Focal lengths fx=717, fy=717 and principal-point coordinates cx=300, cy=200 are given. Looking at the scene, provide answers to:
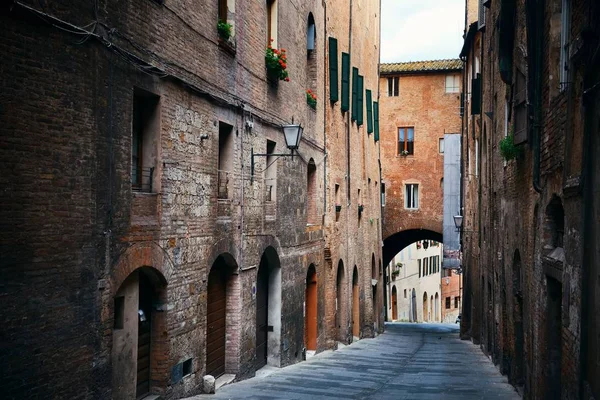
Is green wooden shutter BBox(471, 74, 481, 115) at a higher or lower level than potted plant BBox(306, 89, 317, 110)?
higher

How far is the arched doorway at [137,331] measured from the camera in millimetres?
8406

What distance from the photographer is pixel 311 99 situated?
688 inches

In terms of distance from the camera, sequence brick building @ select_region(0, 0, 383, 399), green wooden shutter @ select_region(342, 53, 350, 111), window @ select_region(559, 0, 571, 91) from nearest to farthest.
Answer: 1. brick building @ select_region(0, 0, 383, 399)
2. window @ select_region(559, 0, 571, 91)
3. green wooden shutter @ select_region(342, 53, 350, 111)

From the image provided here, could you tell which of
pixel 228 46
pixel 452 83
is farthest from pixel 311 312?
pixel 452 83

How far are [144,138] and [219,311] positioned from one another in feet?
12.3

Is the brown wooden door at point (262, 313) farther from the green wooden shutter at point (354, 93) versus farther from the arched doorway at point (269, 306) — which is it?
the green wooden shutter at point (354, 93)

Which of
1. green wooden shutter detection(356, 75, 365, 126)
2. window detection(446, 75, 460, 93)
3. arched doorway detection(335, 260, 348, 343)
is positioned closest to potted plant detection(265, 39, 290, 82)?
arched doorway detection(335, 260, 348, 343)

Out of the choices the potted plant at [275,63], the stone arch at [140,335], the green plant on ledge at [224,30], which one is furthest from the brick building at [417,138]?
the stone arch at [140,335]

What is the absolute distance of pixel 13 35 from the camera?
6230 mm

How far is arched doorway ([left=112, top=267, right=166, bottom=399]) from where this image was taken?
8.41 m

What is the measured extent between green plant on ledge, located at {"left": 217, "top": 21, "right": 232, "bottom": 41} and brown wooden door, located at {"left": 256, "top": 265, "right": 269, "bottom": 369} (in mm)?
4882

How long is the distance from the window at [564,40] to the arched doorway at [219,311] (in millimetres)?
5837

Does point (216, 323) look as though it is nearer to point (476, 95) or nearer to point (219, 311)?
point (219, 311)

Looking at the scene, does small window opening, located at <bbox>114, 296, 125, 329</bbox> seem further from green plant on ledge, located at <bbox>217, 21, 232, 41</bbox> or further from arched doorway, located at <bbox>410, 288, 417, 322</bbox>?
arched doorway, located at <bbox>410, 288, 417, 322</bbox>
